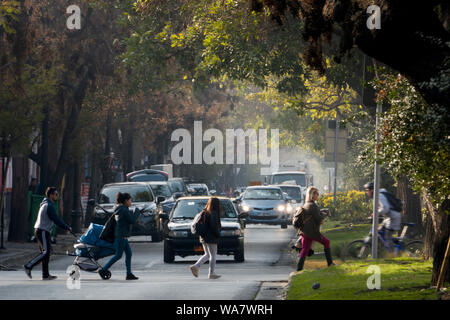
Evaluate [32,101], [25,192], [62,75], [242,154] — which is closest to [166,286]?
[32,101]

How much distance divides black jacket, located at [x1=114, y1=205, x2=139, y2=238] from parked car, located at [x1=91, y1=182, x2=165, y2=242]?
1069cm

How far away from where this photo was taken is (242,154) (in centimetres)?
10081

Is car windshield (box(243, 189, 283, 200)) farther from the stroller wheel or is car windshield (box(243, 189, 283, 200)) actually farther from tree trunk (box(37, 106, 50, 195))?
the stroller wheel

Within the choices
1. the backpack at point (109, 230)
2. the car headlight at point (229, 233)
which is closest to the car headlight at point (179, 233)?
the car headlight at point (229, 233)

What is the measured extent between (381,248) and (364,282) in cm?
619

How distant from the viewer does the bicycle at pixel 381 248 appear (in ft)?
68.2

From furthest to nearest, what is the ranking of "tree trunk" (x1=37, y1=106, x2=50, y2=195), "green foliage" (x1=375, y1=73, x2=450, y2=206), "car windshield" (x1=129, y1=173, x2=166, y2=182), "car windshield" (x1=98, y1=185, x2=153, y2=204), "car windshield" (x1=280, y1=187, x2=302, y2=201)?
"car windshield" (x1=129, y1=173, x2=166, y2=182) → "car windshield" (x1=280, y1=187, x2=302, y2=201) → "car windshield" (x1=98, y1=185, x2=153, y2=204) → "tree trunk" (x1=37, y1=106, x2=50, y2=195) → "green foliage" (x1=375, y1=73, x2=450, y2=206)

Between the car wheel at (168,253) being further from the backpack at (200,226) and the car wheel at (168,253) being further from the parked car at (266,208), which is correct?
the parked car at (266,208)

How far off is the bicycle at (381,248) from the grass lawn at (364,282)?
39.9 inches

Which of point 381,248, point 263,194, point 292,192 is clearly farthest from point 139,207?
point 292,192

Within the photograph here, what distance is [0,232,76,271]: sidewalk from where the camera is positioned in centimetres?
2364
